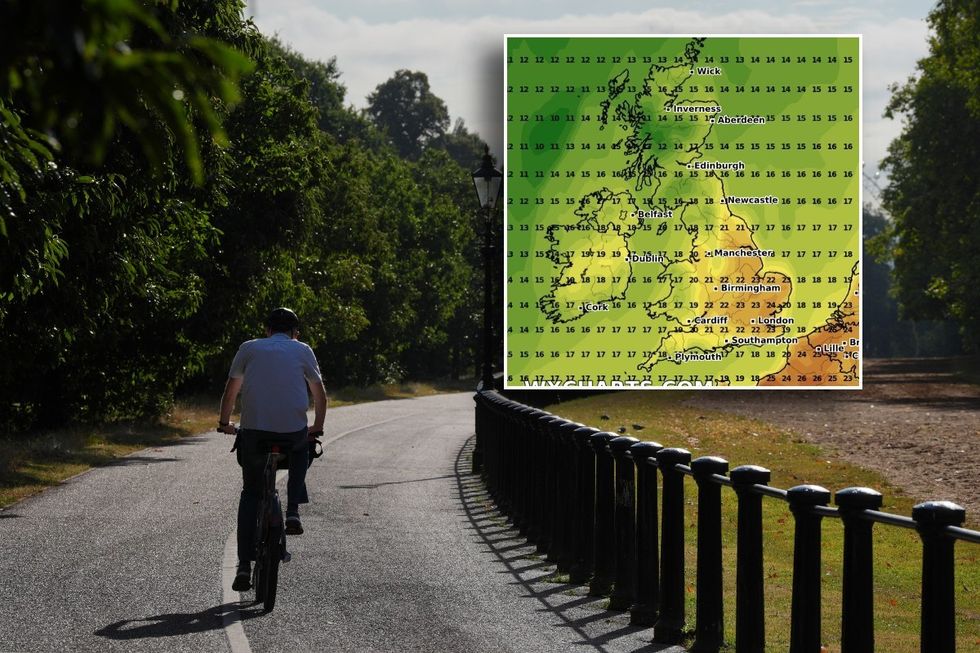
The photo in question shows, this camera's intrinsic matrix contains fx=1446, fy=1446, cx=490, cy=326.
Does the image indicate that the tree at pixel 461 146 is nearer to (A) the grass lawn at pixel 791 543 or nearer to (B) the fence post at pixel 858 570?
(A) the grass lawn at pixel 791 543

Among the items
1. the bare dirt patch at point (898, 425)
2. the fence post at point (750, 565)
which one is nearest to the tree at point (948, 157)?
the bare dirt patch at point (898, 425)

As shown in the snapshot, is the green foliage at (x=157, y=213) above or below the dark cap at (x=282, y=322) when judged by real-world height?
above

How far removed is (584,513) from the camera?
446 inches

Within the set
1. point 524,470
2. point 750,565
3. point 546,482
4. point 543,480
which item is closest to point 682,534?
point 750,565

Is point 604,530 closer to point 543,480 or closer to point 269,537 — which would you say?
point 269,537

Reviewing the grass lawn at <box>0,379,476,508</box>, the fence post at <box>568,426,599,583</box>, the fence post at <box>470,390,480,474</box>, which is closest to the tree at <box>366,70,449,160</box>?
the grass lawn at <box>0,379,476,508</box>

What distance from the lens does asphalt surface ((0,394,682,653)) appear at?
8781 mm

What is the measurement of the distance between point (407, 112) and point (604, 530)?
5942 inches

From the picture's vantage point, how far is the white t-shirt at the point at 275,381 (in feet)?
33.1

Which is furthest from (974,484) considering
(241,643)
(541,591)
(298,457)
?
(241,643)

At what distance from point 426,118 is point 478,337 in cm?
6177

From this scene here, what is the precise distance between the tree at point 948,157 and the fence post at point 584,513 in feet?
150

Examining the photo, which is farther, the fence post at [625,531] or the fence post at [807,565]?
the fence post at [625,531]

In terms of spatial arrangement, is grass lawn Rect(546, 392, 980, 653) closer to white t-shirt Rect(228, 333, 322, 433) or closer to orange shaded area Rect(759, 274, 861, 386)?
orange shaded area Rect(759, 274, 861, 386)
